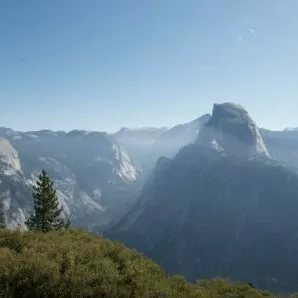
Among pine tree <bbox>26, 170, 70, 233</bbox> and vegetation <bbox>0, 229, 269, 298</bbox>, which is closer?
vegetation <bbox>0, 229, 269, 298</bbox>

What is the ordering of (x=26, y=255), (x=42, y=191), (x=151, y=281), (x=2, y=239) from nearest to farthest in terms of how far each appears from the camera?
(x=151, y=281) < (x=26, y=255) < (x=2, y=239) < (x=42, y=191)

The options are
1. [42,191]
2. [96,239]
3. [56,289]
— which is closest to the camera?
[56,289]

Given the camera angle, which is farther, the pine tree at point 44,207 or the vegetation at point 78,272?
the pine tree at point 44,207

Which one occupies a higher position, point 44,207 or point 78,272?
point 78,272

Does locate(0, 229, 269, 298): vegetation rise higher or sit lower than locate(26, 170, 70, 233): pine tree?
higher

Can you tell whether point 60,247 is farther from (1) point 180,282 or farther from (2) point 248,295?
(2) point 248,295

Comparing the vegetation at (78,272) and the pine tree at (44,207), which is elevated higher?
the vegetation at (78,272)

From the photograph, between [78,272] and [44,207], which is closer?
[78,272]

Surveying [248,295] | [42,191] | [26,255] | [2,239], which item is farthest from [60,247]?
[42,191]
